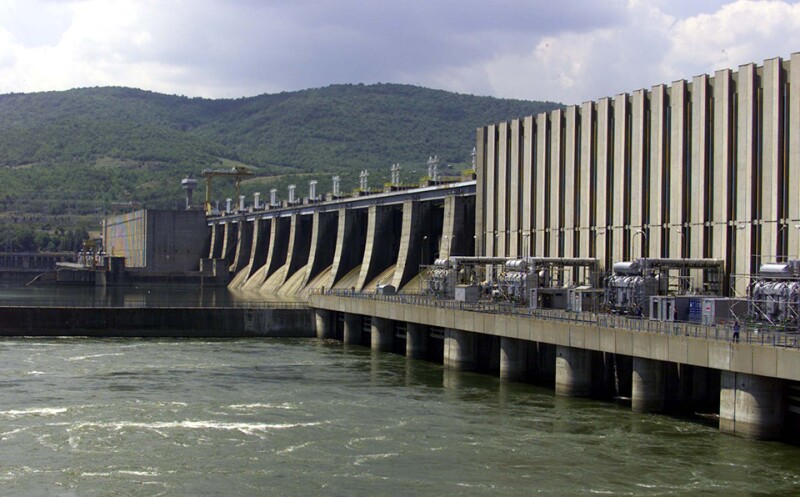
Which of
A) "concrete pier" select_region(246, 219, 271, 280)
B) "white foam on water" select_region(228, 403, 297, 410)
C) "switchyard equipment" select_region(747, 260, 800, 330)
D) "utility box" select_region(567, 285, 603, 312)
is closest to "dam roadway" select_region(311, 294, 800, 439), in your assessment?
"switchyard equipment" select_region(747, 260, 800, 330)

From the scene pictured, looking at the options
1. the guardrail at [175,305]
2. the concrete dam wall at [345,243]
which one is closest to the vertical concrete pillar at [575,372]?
the concrete dam wall at [345,243]

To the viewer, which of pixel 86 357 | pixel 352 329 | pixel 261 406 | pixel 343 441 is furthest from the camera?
pixel 352 329

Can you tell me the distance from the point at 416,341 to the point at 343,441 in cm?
2951

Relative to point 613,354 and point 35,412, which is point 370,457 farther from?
point 613,354

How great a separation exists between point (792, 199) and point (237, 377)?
2943cm

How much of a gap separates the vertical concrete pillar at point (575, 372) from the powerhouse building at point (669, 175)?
8.20m

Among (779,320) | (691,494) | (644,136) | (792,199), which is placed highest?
(644,136)

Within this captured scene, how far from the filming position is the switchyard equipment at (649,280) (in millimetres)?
57188

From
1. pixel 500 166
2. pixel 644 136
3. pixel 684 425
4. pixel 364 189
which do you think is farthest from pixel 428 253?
pixel 684 425

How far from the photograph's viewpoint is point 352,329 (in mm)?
82750

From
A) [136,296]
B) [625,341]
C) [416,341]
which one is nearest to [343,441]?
[625,341]

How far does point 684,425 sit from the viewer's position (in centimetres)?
4538

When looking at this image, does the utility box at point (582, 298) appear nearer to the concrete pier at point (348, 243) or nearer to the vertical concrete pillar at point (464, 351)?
the vertical concrete pillar at point (464, 351)

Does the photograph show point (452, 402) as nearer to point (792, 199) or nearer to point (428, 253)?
point (792, 199)
